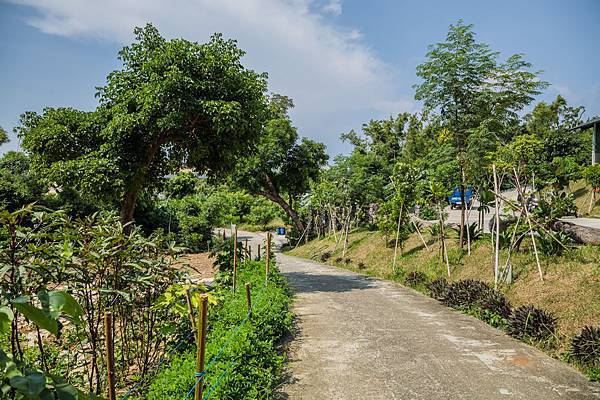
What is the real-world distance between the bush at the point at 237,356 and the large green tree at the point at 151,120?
154 inches

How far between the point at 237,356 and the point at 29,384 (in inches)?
147

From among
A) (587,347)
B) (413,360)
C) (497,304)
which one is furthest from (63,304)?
(497,304)

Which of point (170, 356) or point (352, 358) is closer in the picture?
point (170, 356)

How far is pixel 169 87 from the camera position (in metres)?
8.97

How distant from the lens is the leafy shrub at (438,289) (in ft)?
32.8

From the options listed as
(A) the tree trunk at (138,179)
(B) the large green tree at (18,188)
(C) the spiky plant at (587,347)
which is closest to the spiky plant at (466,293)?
(C) the spiky plant at (587,347)

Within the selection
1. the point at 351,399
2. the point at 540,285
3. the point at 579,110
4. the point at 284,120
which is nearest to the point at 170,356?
the point at 351,399

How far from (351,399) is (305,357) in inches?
56.5

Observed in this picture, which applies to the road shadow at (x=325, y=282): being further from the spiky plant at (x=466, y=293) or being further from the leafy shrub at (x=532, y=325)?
the leafy shrub at (x=532, y=325)

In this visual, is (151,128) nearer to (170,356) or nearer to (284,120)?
(170,356)

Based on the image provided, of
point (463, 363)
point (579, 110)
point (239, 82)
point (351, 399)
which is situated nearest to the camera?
point (351, 399)

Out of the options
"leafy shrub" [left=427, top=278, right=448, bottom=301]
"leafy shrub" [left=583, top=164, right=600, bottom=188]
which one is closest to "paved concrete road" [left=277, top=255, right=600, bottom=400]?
"leafy shrub" [left=427, top=278, right=448, bottom=301]

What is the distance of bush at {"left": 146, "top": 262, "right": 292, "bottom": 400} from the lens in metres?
3.59

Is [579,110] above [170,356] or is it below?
above
